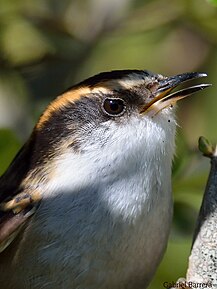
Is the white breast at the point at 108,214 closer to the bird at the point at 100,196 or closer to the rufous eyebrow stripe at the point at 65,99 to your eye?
the bird at the point at 100,196

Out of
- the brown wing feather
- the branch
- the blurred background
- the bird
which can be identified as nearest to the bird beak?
the bird

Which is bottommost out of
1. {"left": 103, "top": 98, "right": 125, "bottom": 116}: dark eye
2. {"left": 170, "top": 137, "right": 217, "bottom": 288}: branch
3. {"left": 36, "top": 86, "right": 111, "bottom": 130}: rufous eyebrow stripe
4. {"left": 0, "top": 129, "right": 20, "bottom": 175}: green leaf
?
{"left": 170, "top": 137, "right": 217, "bottom": 288}: branch

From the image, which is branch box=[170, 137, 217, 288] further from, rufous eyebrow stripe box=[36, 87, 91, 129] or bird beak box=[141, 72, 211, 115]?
rufous eyebrow stripe box=[36, 87, 91, 129]

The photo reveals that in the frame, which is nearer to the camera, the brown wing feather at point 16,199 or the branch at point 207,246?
the branch at point 207,246

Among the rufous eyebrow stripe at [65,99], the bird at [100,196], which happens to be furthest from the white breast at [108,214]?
the rufous eyebrow stripe at [65,99]

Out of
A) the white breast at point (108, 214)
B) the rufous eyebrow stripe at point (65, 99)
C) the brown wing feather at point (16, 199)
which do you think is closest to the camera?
the white breast at point (108, 214)

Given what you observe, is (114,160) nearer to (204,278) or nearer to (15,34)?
(204,278)

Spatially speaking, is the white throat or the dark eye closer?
the white throat

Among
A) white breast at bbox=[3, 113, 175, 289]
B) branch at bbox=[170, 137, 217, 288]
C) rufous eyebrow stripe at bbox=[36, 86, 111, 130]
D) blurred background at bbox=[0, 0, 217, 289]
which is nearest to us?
branch at bbox=[170, 137, 217, 288]
